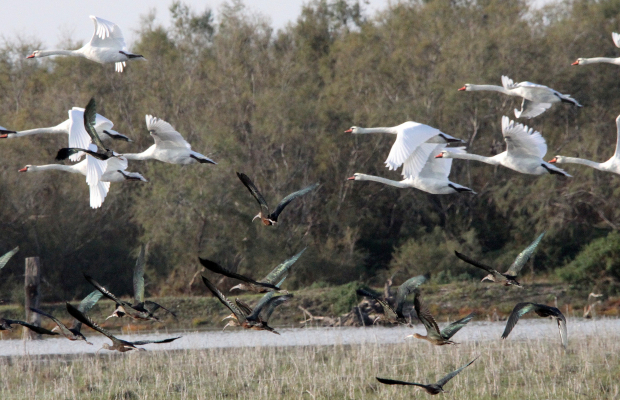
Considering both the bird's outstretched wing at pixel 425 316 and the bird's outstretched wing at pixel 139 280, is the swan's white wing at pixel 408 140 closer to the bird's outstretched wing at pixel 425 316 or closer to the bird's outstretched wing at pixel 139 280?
the bird's outstretched wing at pixel 425 316

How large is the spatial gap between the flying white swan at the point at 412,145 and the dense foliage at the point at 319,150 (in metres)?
17.6

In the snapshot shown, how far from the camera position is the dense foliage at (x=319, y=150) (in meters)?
32.0

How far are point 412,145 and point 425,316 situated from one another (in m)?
5.37

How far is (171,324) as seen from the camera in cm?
2688

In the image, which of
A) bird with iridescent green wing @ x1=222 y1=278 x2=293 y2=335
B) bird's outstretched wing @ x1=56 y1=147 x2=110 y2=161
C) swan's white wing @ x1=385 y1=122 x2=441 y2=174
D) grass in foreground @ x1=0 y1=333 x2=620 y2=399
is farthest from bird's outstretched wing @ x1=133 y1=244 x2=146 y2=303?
swan's white wing @ x1=385 y1=122 x2=441 y2=174

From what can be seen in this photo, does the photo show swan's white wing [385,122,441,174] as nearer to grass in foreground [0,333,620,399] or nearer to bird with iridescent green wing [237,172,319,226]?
grass in foreground [0,333,620,399]

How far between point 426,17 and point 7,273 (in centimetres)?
2045

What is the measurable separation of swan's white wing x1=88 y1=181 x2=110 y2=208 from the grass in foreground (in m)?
2.69

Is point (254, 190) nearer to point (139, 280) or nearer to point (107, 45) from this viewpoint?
point (139, 280)

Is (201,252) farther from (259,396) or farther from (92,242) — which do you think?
(259,396)

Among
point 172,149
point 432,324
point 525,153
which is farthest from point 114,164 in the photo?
point 432,324

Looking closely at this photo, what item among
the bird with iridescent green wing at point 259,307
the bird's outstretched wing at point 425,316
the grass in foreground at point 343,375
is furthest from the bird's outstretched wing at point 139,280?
the bird's outstretched wing at point 425,316

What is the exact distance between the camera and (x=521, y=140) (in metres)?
13.1

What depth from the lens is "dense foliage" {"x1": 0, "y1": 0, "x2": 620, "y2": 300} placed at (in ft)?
105
